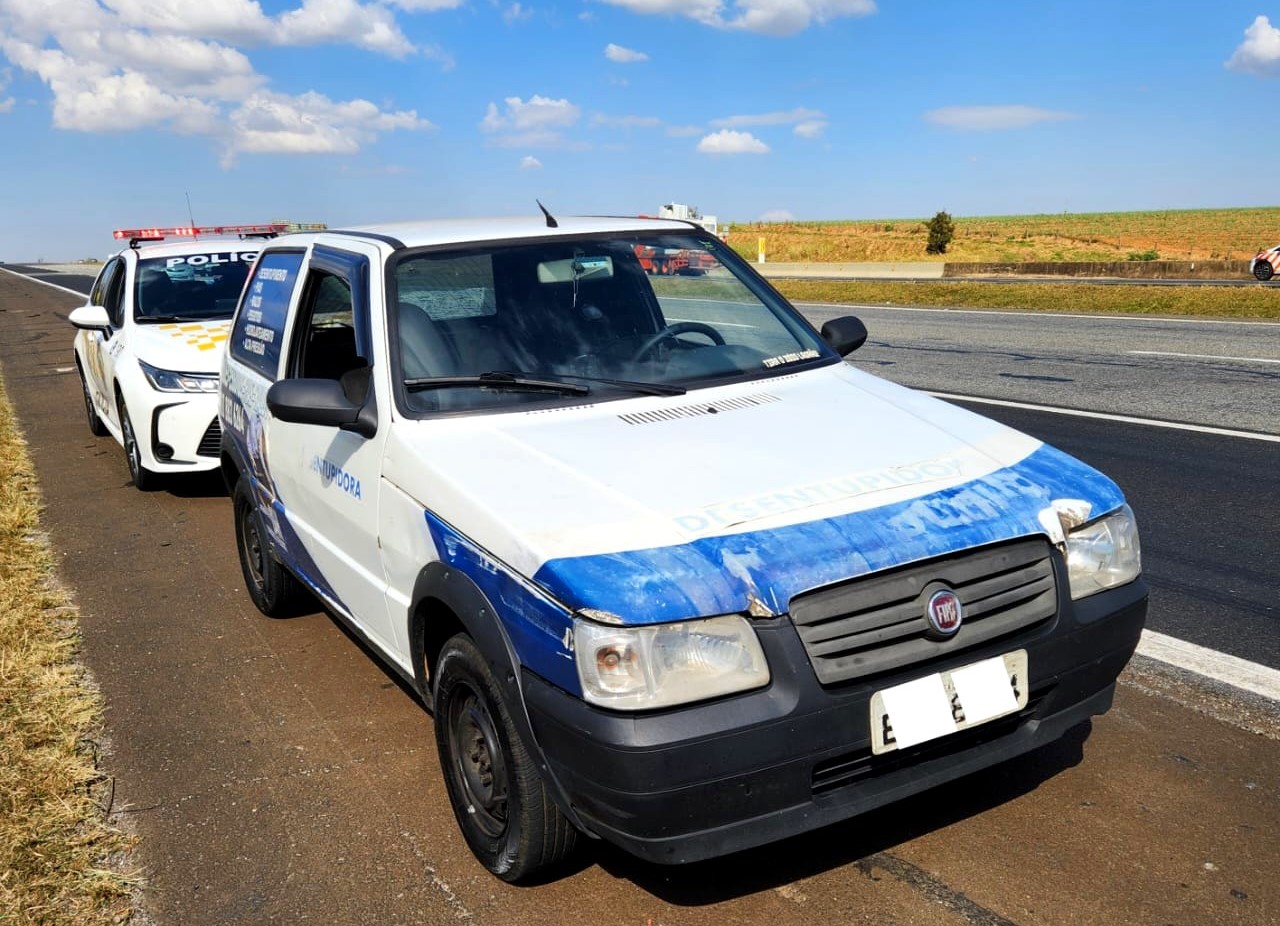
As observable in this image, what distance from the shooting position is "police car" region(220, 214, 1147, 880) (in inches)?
97.7

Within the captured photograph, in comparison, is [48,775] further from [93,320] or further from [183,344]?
[93,320]

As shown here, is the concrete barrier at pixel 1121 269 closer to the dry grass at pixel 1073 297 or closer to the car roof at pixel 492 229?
the dry grass at pixel 1073 297

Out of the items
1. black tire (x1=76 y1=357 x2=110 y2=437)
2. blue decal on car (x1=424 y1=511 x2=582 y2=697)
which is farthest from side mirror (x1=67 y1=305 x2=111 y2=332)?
blue decal on car (x1=424 y1=511 x2=582 y2=697)

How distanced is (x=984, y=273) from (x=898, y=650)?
118 feet

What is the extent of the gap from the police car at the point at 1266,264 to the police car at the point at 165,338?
24.1 meters

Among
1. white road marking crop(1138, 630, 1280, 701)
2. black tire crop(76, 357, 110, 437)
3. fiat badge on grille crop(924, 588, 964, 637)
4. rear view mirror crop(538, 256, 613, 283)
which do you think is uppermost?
rear view mirror crop(538, 256, 613, 283)

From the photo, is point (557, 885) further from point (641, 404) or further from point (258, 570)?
point (258, 570)

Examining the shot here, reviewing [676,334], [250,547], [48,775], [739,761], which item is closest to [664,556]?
[739,761]

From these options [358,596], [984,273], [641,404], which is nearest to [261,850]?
[358,596]

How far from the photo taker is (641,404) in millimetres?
3635

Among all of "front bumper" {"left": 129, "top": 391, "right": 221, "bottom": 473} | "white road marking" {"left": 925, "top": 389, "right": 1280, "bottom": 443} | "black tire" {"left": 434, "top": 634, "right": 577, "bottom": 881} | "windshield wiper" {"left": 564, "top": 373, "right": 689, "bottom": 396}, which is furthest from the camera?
"white road marking" {"left": 925, "top": 389, "right": 1280, "bottom": 443}

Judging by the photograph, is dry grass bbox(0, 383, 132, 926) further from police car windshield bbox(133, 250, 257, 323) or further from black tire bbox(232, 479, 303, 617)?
police car windshield bbox(133, 250, 257, 323)

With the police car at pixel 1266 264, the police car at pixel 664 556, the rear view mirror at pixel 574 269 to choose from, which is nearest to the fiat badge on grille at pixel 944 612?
the police car at pixel 664 556

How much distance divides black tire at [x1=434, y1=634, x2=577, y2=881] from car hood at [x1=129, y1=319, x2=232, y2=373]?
16.6 ft
